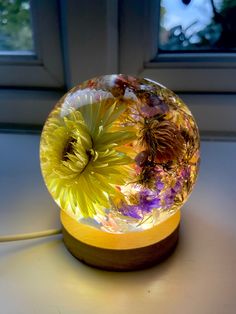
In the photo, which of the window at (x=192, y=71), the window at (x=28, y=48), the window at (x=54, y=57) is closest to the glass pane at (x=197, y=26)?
the window at (x=192, y=71)

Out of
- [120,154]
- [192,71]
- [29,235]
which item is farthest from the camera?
[192,71]

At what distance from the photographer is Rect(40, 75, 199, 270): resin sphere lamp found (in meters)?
0.41

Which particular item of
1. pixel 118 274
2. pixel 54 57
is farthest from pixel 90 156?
pixel 54 57

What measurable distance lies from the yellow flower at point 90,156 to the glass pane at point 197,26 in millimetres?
413

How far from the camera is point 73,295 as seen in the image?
44 cm

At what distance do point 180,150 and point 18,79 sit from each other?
50 cm

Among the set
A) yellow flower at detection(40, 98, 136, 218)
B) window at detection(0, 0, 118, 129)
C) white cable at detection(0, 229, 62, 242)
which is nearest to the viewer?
yellow flower at detection(40, 98, 136, 218)

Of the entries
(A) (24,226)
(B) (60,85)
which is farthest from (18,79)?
(A) (24,226)

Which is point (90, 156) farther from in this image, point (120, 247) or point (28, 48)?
point (28, 48)

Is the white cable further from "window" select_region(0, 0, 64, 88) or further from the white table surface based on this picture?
"window" select_region(0, 0, 64, 88)

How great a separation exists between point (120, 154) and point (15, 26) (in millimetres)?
527

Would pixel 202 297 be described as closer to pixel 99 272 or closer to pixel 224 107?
pixel 99 272

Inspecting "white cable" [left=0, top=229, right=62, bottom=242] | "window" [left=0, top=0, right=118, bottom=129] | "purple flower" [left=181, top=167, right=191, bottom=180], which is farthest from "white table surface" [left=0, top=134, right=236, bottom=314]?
"window" [left=0, top=0, right=118, bottom=129]

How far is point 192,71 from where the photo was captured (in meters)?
0.77
